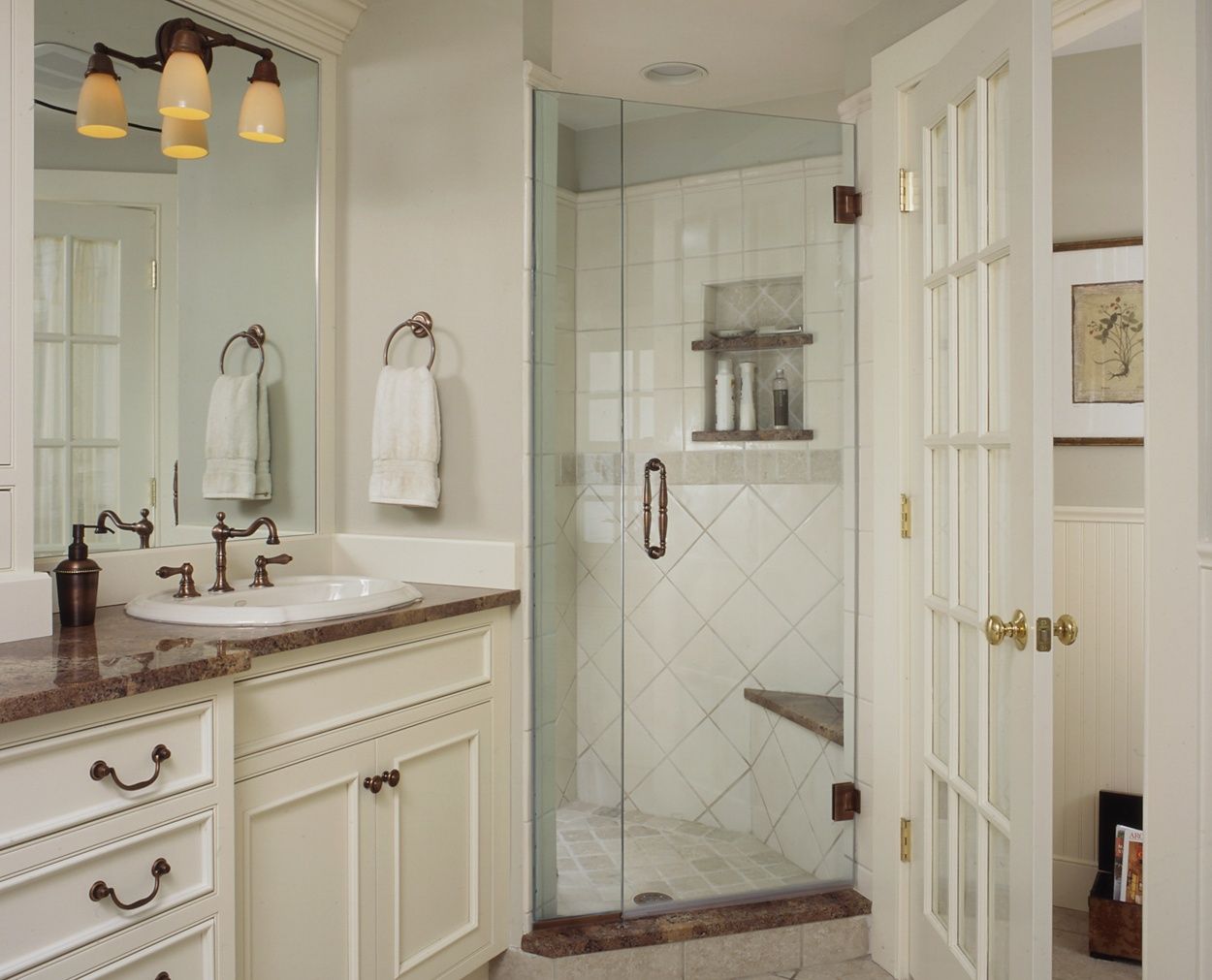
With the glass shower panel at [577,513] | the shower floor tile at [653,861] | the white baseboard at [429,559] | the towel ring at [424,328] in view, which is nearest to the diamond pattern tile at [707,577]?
the glass shower panel at [577,513]

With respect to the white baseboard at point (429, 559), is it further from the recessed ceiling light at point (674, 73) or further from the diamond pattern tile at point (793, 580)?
the recessed ceiling light at point (674, 73)

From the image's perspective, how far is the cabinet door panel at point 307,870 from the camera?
1.72 meters

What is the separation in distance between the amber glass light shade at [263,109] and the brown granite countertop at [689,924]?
191 centimetres

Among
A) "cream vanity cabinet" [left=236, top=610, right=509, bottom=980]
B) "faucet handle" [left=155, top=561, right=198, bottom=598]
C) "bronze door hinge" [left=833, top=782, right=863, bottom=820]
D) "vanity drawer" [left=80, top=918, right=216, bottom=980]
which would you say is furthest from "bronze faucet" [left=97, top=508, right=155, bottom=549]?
"bronze door hinge" [left=833, top=782, right=863, bottom=820]

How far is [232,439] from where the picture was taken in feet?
7.76

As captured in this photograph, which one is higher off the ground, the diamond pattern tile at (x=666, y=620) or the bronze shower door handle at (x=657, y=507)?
the bronze shower door handle at (x=657, y=507)

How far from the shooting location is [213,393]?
2.31 meters

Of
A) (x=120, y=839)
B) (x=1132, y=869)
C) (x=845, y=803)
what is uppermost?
(x=120, y=839)

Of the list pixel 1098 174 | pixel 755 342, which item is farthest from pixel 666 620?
pixel 1098 174

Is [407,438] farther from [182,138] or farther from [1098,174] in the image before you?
[1098,174]

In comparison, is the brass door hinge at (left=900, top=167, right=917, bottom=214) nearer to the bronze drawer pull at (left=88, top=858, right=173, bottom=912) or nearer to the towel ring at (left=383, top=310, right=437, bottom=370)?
the towel ring at (left=383, top=310, right=437, bottom=370)

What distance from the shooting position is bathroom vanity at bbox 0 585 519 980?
1.34m

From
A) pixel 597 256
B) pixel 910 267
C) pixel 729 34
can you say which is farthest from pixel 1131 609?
pixel 729 34

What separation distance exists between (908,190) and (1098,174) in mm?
930
